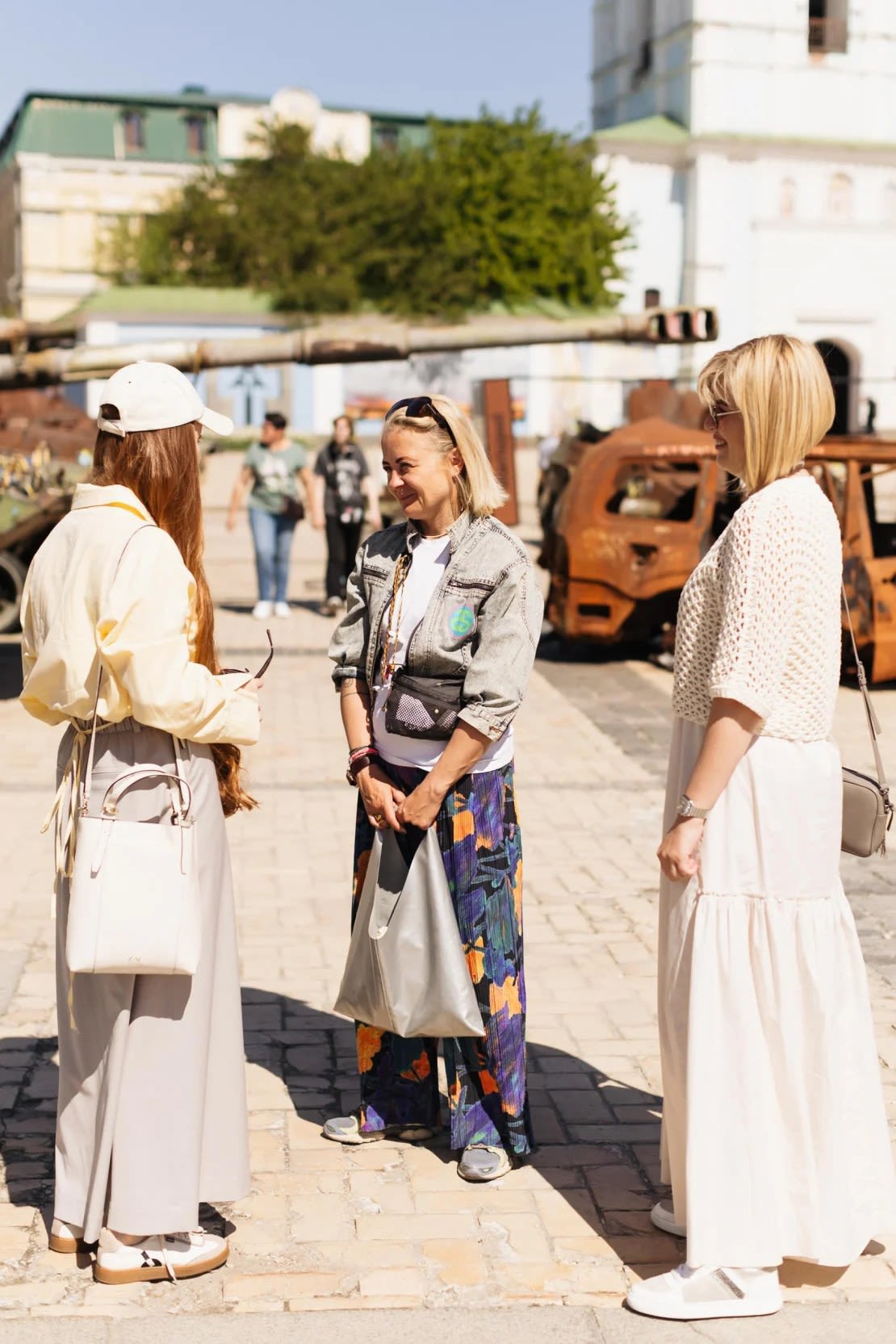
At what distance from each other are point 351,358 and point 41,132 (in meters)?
54.9

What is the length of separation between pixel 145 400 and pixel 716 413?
117 cm

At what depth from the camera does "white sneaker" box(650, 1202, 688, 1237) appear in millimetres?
3943

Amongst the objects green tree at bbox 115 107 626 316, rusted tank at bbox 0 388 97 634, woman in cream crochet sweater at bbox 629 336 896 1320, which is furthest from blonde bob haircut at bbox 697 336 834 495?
green tree at bbox 115 107 626 316

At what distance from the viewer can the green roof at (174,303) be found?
149 ft

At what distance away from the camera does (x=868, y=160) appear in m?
49.3

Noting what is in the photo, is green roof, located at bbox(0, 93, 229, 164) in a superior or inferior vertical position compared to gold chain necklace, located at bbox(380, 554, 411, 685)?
superior

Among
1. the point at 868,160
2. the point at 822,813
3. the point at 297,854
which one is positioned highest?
the point at 868,160

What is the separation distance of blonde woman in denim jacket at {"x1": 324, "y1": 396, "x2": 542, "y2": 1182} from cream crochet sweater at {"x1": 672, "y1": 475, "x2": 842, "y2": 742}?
2.01 feet

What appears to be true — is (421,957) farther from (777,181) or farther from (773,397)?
(777,181)

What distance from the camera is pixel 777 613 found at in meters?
3.48

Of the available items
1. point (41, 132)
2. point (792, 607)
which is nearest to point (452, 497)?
point (792, 607)

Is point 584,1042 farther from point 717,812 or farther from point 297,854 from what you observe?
point 297,854

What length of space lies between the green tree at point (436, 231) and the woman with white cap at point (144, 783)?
4417 centimetres

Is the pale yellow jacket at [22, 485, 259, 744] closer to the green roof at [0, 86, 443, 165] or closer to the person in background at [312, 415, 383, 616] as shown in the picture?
the person in background at [312, 415, 383, 616]
